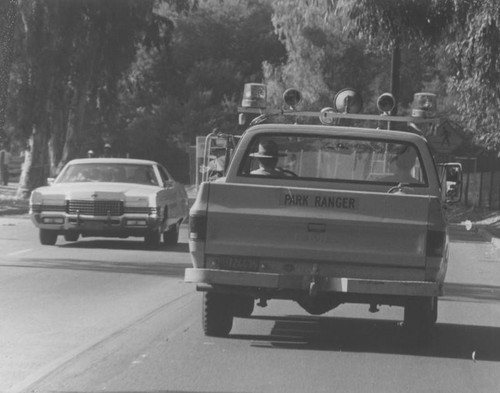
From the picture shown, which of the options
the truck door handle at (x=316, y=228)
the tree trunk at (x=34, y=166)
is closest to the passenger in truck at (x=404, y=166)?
the truck door handle at (x=316, y=228)

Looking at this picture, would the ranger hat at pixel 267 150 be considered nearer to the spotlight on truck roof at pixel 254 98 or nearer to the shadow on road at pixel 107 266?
the spotlight on truck roof at pixel 254 98

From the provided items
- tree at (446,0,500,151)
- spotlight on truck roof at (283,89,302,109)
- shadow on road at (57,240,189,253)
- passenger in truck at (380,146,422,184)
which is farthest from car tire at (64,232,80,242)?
passenger in truck at (380,146,422,184)

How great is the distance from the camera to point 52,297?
13086 millimetres

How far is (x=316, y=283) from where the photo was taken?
9438 millimetres

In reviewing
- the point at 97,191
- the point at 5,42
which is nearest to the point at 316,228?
the point at 5,42

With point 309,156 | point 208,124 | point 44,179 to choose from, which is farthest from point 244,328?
point 208,124

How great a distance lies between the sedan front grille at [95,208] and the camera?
1931 centimetres

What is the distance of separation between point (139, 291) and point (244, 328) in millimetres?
3185

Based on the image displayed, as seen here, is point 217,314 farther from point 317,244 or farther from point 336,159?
point 336,159

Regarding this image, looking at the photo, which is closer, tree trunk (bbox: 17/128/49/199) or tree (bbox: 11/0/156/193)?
tree (bbox: 11/0/156/193)

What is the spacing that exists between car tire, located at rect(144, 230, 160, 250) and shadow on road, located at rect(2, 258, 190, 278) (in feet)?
7.69

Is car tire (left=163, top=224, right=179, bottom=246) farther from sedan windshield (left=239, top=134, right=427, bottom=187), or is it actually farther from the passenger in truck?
the passenger in truck

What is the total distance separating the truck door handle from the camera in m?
9.49

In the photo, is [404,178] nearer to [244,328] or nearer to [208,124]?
[244,328]
